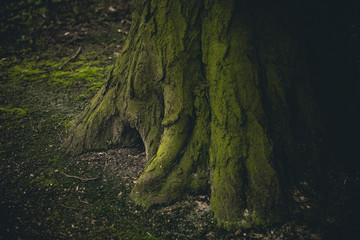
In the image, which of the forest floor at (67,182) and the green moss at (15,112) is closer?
the forest floor at (67,182)

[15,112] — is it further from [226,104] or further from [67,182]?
[226,104]

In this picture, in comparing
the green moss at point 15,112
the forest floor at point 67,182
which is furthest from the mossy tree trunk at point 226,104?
the green moss at point 15,112

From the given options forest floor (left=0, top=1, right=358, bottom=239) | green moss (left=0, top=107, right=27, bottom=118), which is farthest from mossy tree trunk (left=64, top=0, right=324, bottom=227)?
green moss (left=0, top=107, right=27, bottom=118)

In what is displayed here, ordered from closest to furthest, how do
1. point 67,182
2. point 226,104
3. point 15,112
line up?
point 226,104
point 67,182
point 15,112

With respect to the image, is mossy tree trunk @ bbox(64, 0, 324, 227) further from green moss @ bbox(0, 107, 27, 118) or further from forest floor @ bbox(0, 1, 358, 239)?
green moss @ bbox(0, 107, 27, 118)

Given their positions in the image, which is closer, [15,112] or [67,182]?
[67,182]

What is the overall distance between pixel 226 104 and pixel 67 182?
2165 millimetres

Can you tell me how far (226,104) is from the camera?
2664 millimetres

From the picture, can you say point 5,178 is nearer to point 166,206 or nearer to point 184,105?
point 166,206

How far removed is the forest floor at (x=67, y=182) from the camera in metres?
2.69

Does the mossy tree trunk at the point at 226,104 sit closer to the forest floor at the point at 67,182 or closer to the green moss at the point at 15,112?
the forest floor at the point at 67,182

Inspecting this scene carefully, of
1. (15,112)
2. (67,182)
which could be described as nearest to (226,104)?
(67,182)

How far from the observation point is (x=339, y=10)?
2.71 meters

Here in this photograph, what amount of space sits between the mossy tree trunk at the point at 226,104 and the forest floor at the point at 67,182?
19 centimetres
